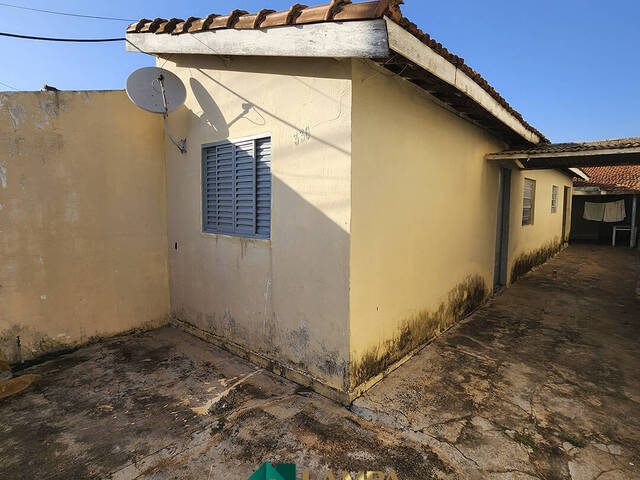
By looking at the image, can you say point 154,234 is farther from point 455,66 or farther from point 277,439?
point 455,66

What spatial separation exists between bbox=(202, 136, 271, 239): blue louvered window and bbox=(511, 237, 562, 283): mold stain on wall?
6583mm

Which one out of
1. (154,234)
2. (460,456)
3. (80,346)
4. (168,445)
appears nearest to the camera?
(460,456)

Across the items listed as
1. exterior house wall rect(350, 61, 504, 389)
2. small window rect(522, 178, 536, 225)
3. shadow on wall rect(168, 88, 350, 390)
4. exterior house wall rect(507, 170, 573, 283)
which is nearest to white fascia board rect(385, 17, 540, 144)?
exterior house wall rect(350, 61, 504, 389)

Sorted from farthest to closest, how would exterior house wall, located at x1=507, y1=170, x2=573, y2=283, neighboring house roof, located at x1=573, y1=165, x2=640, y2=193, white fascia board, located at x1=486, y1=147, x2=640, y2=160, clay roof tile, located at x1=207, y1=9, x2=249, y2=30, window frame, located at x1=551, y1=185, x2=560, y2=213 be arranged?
neighboring house roof, located at x1=573, y1=165, x2=640, y2=193, window frame, located at x1=551, y1=185, x2=560, y2=213, exterior house wall, located at x1=507, y1=170, x2=573, y2=283, white fascia board, located at x1=486, y1=147, x2=640, y2=160, clay roof tile, located at x1=207, y1=9, x2=249, y2=30

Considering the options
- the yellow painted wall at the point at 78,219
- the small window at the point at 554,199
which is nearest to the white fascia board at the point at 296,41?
the yellow painted wall at the point at 78,219

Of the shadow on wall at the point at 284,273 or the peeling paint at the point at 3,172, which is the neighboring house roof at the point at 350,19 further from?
the peeling paint at the point at 3,172

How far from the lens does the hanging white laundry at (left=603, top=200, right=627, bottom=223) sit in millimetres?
16531

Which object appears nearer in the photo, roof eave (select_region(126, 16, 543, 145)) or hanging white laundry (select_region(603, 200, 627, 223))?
roof eave (select_region(126, 16, 543, 145))

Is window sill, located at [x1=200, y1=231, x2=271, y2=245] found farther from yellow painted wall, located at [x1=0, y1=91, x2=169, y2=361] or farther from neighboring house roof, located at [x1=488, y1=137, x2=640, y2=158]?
neighboring house roof, located at [x1=488, y1=137, x2=640, y2=158]

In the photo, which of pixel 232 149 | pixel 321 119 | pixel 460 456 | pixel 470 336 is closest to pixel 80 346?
pixel 232 149

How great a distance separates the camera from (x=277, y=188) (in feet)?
12.3

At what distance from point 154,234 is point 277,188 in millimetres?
2709

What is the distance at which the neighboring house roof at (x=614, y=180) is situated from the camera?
14664 mm

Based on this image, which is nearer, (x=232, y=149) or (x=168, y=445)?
(x=168, y=445)
